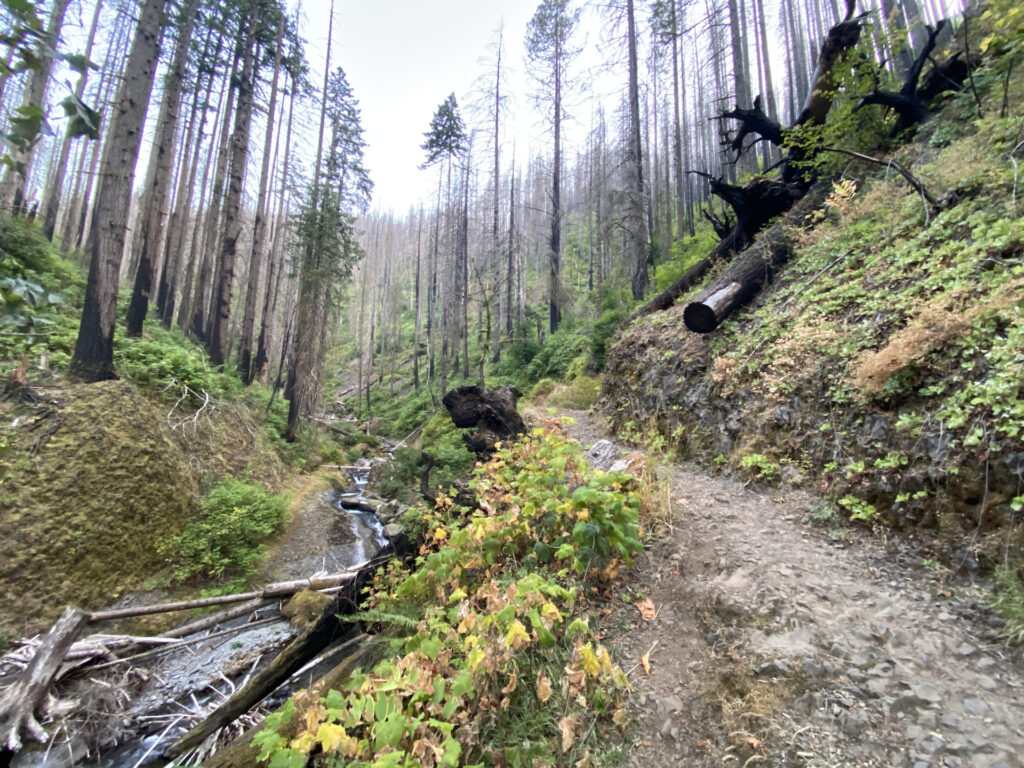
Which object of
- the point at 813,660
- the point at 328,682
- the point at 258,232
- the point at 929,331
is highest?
the point at 258,232

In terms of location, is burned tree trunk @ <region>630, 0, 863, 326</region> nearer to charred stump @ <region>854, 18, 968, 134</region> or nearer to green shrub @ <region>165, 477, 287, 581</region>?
charred stump @ <region>854, 18, 968, 134</region>

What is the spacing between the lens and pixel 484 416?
8.67 meters

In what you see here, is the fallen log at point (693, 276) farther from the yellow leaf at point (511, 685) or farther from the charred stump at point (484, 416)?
the yellow leaf at point (511, 685)

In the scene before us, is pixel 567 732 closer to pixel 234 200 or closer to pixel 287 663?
pixel 287 663

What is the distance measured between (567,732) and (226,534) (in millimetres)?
6082

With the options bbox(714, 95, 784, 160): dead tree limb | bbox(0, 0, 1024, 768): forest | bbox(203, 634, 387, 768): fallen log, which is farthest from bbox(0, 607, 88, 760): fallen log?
bbox(714, 95, 784, 160): dead tree limb

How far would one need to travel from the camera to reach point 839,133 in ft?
23.2

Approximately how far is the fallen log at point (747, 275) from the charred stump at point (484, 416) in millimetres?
3565

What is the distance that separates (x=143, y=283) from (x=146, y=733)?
9.88m

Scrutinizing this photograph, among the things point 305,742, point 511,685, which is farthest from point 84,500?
point 511,685

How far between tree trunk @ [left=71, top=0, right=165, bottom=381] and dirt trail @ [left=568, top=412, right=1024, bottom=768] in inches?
332

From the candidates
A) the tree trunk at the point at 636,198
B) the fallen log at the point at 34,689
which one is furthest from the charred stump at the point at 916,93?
the fallen log at the point at 34,689

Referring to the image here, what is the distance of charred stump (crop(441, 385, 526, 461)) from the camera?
8394 millimetres

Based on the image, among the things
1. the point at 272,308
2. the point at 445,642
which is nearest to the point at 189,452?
the point at 445,642
